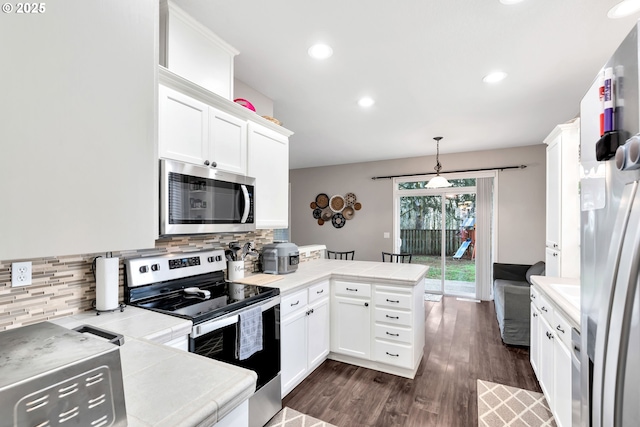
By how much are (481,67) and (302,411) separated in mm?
3020

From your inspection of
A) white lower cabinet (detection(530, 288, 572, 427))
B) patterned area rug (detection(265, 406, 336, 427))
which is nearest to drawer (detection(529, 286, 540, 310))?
white lower cabinet (detection(530, 288, 572, 427))

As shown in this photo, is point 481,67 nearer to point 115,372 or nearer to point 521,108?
point 521,108

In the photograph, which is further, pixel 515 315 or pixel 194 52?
pixel 515 315

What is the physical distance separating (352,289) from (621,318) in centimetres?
225

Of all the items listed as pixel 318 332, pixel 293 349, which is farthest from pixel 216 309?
pixel 318 332

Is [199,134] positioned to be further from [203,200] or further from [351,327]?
[351,327]

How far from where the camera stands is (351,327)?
9.16 ft

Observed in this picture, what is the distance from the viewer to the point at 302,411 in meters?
2.17

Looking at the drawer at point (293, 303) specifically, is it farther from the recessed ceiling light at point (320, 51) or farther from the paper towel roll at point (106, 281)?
the recessed ceiling light at point (320, 51)

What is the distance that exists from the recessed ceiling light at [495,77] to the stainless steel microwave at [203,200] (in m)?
2.21

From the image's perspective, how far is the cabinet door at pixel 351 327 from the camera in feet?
8.94

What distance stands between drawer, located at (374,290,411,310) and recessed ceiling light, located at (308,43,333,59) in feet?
6.58

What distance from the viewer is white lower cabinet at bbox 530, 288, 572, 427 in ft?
5.27

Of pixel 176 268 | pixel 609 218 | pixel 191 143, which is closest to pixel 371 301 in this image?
pixel 176 268
